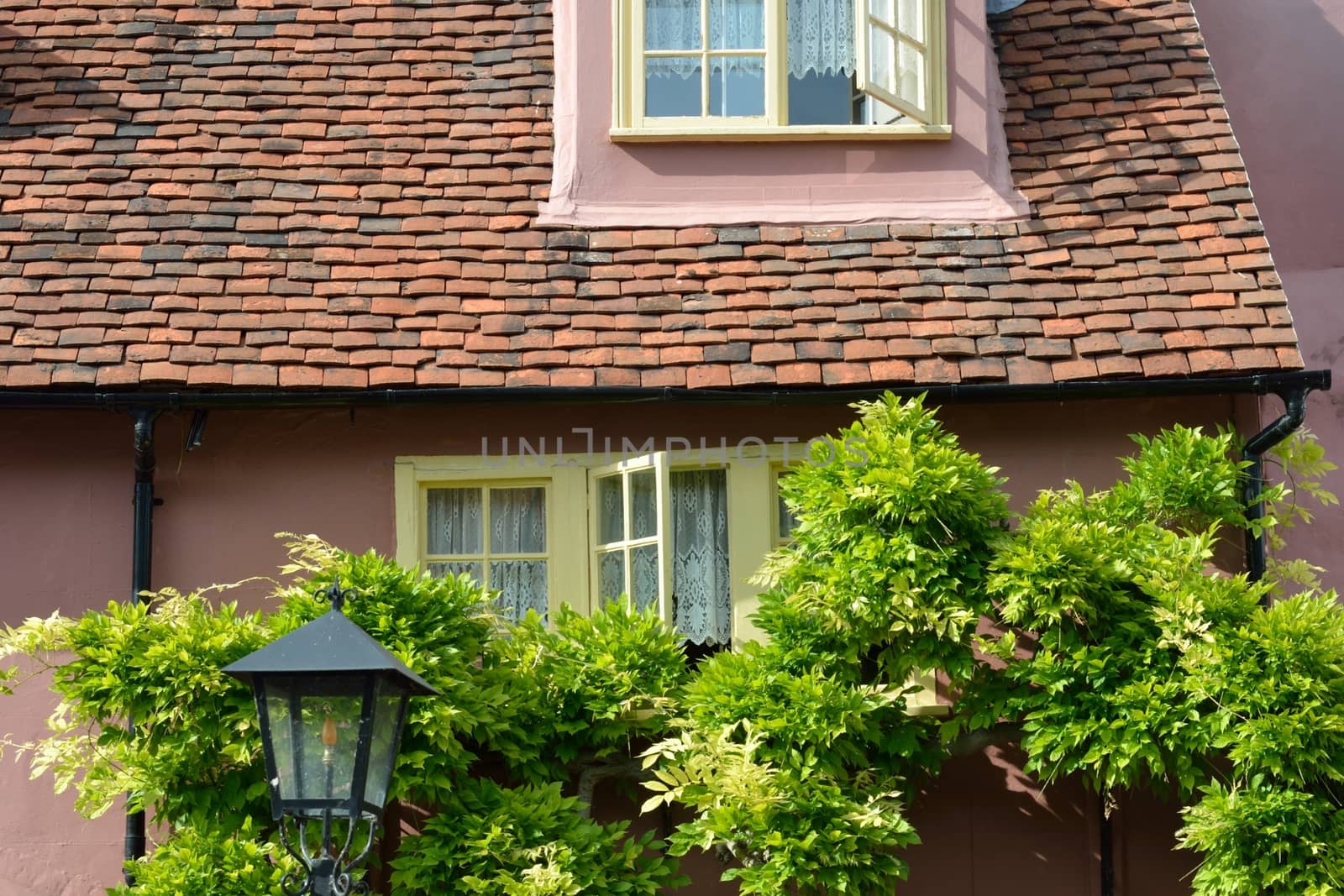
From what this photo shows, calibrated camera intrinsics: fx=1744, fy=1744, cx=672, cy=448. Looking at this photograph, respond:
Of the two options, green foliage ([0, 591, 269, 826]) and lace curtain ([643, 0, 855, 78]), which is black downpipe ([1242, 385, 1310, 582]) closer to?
lace curtain ([643, 0, 855, 78])

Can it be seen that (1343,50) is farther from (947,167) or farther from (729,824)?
(729,824)

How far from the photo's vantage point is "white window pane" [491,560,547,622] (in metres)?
8.05

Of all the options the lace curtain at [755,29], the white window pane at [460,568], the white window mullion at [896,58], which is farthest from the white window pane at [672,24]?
the white window pane at [460,568]

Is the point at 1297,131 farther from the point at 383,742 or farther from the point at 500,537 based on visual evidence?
the point at 383,742

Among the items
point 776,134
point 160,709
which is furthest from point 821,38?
point 160,709

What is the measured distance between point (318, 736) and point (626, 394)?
9.13 feet

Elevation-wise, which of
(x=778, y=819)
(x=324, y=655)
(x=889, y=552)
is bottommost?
(x=778, y=819)

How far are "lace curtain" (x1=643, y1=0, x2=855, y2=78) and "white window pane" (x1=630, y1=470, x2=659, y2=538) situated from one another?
92.7 inches

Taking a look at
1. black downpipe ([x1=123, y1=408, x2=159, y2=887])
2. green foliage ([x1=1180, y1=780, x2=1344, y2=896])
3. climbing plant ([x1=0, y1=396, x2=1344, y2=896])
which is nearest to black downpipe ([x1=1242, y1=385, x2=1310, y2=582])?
climbing plant ([x1=0, y1=396, x2=1344, y2=896])

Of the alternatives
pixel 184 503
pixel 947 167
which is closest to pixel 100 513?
pixel 184 503

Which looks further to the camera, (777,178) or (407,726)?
(777,178)

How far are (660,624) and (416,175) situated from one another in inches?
106

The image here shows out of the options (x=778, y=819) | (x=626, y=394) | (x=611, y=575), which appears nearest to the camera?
(x=778, y=819)

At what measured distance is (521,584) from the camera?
26.4ft
